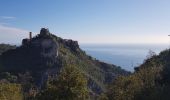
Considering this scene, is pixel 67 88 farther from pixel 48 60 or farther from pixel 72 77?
pixel 48 60

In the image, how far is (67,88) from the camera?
33.6m

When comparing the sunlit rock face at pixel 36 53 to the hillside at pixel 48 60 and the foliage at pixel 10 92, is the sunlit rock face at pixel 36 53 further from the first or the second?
the foliage at pixel 10 92

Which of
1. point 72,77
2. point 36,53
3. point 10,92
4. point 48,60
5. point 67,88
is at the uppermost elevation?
point 72,77

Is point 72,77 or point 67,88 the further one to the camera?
point 72,77

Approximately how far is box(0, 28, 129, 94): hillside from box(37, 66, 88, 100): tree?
210ft

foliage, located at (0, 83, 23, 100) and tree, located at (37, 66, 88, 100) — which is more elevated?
tree, located at (37, 66, 88, 100)

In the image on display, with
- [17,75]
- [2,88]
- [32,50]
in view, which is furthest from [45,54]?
[2,88]

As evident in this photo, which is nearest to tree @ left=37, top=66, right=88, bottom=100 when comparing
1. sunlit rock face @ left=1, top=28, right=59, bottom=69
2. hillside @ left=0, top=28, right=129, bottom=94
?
hillside @ left=0, top=28, right=129, bottom=94

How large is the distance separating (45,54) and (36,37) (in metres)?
8.23

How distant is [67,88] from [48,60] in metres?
75.3

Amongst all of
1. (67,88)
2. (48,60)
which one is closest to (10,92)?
(67,88)

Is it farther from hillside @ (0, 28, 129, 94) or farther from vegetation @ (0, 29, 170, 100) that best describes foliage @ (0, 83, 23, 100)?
hillside @ (0, 28, 129, 94)

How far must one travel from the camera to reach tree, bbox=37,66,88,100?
33.1 meters

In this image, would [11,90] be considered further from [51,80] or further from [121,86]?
[121,86]
